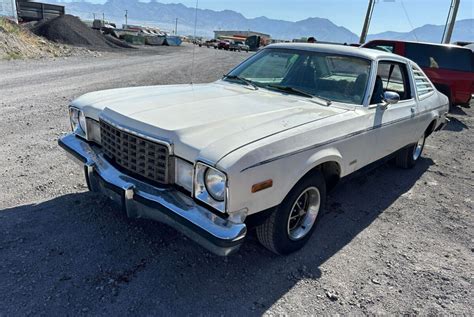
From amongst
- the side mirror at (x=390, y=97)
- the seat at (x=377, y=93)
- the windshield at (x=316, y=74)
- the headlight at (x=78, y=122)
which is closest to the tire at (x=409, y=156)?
the seat at (x=377, y=93)

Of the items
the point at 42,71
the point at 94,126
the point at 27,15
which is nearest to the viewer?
the point at 94,126

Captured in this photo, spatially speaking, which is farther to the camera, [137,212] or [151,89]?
[151,89]

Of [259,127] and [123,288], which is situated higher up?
[259,127]

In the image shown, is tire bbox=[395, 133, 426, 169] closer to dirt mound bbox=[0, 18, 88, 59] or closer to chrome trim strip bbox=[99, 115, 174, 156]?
chrome trim strip bbox=[99, 115, 174, 156]

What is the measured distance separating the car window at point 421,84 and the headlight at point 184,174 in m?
3.47

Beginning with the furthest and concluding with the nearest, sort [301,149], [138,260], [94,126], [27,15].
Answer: [27,15]
[94,126]
[138,260]
[301,149]

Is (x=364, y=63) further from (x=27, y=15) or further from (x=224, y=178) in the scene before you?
(x=27, y=15)

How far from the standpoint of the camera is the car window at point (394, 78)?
4016 mm

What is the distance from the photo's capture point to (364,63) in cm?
374

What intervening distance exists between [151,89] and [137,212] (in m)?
1.62

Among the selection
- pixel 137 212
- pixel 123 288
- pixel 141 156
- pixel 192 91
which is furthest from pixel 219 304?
pixel 192 91

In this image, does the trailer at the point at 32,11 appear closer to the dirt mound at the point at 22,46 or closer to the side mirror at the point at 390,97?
the dirt mound at the point at 22,46

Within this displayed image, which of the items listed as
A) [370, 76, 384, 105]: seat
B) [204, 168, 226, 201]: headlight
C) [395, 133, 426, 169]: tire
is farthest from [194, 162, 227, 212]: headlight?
[395, 133, 426, 169]: tire

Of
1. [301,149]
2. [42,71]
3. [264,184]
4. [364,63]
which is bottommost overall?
[42,71]
